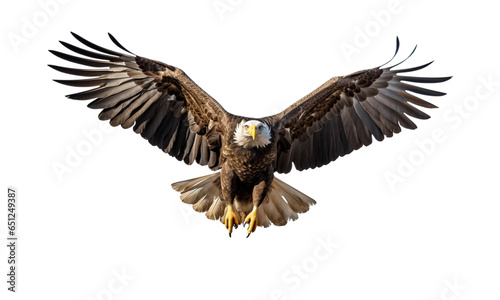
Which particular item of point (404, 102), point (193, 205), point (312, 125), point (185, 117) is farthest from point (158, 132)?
point (404, 102)

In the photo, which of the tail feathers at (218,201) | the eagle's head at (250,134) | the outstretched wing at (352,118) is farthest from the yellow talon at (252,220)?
the eagle's head at (250,134)

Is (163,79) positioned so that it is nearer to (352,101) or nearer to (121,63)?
(121,63)

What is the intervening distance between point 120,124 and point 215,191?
1.59 m

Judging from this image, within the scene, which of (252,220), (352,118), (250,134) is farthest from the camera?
(352,118)

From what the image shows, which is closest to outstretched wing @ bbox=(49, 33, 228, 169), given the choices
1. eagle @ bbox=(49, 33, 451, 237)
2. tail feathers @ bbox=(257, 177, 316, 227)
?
eagle @ bbox=(49, 33, 451, 237)

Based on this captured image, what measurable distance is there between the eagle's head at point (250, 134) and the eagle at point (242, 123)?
12 millimetres

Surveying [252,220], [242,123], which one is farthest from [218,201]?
[242,123]

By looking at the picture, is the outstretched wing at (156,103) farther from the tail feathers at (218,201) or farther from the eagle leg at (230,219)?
the eagle leg at (230,219)

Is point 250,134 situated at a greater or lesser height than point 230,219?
greater

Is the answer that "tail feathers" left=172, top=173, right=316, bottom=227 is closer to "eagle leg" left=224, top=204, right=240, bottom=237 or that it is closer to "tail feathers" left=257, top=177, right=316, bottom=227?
"tail feathers" left=257, top=177, right=316, bottom=227

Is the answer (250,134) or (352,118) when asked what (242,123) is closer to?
(250,134)

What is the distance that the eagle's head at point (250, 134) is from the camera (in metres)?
A: 9.36

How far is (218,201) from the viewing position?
35.0 feet

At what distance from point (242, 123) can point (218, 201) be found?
1534 millimetres
